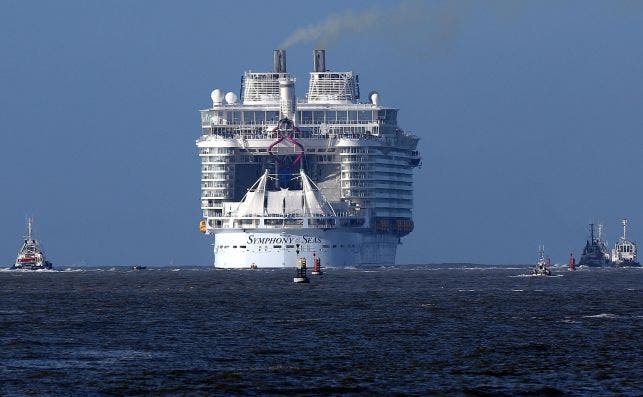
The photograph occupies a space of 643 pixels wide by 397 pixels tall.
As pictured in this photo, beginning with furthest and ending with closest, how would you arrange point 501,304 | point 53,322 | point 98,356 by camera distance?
point 501,304 → point 53,322 → point 98,356

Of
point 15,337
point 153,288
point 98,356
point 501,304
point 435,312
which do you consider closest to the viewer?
point 98,356

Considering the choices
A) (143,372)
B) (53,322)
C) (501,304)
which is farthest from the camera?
(501,304)

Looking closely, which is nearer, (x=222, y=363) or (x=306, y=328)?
(x=222, y=363)

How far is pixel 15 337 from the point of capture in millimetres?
90562

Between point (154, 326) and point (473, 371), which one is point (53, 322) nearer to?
point (154, 326)

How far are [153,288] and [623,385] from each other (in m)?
109

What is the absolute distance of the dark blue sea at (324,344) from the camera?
2621 inches

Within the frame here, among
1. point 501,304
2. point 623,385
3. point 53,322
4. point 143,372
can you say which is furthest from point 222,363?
point 501,304

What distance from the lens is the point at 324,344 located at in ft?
280

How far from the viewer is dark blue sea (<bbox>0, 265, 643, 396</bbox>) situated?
66.6 meters

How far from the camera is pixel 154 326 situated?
328 feet

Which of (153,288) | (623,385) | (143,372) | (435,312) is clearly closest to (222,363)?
(143,372)

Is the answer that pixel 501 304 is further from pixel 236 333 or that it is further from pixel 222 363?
pixel 222 363

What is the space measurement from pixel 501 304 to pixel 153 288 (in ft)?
177
